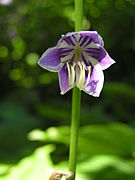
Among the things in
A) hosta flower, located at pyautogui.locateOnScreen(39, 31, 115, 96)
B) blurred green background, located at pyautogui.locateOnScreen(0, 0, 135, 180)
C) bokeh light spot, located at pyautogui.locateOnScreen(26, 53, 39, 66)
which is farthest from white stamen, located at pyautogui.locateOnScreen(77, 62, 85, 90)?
bokeh light spot, located at pyautogui.locateOnScreen(26, 53, 39, 66)

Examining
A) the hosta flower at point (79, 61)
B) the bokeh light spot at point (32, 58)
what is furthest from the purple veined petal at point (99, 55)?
the bokeh light spot at point (32, 58)

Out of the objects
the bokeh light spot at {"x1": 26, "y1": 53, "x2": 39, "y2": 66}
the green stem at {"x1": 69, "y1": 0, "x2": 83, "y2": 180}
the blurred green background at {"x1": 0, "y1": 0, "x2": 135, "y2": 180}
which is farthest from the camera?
the bokeh light spot at {"x1": 26, "y1": 53, "x2": 39, "y2": 66}

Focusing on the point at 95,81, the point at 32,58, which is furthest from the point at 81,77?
the point at 32,58

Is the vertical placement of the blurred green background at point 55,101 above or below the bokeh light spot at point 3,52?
below

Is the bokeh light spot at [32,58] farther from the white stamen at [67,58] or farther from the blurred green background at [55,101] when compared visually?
the white stamen at [67,58]

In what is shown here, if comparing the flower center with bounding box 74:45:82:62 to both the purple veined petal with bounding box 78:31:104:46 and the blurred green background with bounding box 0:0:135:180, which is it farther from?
the blurred green background with bounding box 0:0:135:180

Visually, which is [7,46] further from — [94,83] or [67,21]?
[94,83]
